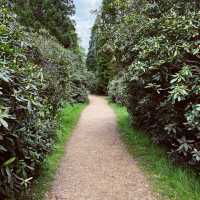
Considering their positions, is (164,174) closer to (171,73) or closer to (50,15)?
(171,73)

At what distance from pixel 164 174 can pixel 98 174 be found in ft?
4.50

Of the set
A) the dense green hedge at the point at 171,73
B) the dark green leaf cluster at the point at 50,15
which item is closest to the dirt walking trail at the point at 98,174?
the dense green hedge at the point at 171,73

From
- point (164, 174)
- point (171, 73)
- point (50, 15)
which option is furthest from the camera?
point (50, 15)

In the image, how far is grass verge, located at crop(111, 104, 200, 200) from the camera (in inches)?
252

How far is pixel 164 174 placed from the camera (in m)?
7.49

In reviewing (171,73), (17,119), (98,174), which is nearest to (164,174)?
(98,174)

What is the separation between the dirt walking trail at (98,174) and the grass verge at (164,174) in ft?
0.69

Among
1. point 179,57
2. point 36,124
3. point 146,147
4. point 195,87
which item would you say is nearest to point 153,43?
point 179,57

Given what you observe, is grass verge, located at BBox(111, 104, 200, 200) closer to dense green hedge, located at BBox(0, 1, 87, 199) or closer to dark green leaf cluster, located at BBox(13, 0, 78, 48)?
dense green hedge, located at BBox(0, 1, 87, 199)

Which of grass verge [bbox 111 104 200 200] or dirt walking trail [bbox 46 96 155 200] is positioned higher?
grass verge [bbox 111 104 200 200]

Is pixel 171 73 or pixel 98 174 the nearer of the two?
pixel 98 174

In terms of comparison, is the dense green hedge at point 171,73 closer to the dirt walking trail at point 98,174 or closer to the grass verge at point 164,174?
the grass verge at point 164,174

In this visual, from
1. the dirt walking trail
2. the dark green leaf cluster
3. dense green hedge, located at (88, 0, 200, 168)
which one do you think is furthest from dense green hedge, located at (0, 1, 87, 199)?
the dark green leaf cluster

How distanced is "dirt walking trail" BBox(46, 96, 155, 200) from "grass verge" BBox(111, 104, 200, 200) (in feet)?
0.69
